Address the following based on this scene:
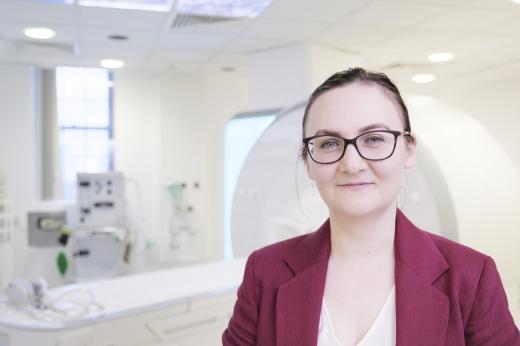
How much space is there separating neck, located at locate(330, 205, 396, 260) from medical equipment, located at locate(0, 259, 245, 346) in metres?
0.82

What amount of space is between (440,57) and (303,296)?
12.3 feet

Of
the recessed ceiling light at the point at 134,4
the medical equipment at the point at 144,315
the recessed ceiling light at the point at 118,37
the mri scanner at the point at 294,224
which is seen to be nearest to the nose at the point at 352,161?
the mri scanner at the point at 294,224

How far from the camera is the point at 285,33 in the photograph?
11.0 ft

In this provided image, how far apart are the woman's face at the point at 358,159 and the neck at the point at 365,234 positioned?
34 millimetres

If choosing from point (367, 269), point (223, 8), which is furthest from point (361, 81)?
point (223, 8)

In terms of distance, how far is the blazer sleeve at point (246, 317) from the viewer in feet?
2.86

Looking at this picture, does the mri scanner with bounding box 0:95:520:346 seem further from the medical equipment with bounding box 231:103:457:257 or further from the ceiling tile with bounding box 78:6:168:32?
the ceiling tile with bounding box 78:6:168:32

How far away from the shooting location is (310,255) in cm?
89

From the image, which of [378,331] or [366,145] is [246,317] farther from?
[366,145]

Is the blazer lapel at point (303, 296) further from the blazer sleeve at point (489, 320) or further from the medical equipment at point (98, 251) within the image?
the medical equipment at point (98, 251)

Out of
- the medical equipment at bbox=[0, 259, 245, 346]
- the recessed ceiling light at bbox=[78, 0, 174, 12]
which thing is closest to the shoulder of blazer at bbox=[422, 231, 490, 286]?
the medical equipment at bbox=[0, 259, 245, 346]

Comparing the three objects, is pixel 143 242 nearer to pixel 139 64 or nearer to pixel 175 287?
pixel 139 64

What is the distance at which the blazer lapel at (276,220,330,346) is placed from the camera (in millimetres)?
807

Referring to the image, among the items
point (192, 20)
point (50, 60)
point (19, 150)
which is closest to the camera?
point (192, 20)
